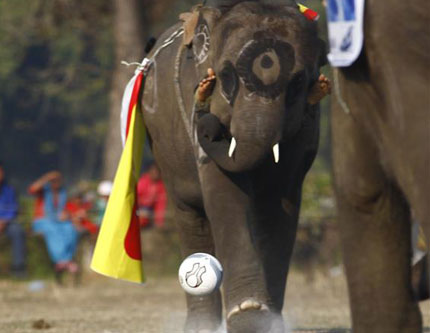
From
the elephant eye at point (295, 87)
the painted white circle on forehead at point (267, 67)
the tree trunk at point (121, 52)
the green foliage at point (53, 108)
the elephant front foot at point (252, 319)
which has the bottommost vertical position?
the elephant front foot at point (252, 319)

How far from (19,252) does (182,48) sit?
31.9 ft

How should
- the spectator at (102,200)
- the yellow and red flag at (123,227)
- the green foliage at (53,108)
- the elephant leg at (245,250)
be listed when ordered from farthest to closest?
the green foliage at (53,108)
the spectator at (102,200)
the yellow and red flag at (123,227)
the elephant leg at (245,250)

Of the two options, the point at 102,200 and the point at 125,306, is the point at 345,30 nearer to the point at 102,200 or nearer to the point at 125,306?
the point at 125,306

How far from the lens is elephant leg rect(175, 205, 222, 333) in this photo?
28.4 feet

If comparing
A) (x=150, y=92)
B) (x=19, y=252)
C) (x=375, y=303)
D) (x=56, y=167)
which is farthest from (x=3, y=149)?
(x=375, y=303)

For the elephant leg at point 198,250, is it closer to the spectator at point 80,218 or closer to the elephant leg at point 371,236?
the elephant leg at point 371,236

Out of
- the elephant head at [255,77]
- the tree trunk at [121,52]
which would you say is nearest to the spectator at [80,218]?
the tree trunk at [121,52]

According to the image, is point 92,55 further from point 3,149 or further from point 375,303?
point 375,303

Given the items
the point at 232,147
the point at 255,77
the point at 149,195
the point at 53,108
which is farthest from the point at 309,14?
the point at 53,108

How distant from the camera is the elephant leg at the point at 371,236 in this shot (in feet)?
15.1

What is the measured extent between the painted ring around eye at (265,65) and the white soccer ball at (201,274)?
88 cm

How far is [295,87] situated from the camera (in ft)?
24.8

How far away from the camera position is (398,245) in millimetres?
4750

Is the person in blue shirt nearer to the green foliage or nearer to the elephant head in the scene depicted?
the elephant head
